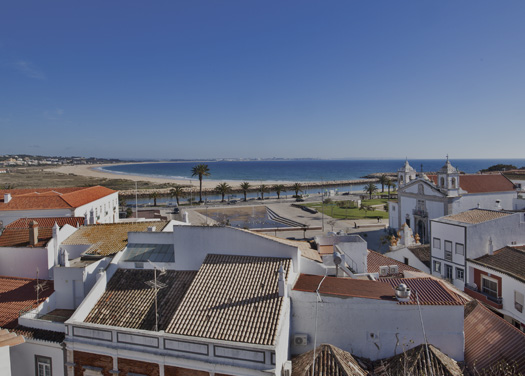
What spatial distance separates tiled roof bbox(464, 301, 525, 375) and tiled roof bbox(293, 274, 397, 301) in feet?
10.9

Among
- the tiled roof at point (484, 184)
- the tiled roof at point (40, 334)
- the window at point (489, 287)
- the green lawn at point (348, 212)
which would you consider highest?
the tiled roof at point (484, 184)

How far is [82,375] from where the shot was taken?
12.5m

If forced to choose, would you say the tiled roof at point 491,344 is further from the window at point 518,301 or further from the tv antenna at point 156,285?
the tv antenna at point 156,285

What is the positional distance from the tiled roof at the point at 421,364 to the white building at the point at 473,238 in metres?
13.1

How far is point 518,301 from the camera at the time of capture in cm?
1825

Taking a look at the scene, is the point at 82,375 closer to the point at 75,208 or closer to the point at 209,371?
the point at 209,371

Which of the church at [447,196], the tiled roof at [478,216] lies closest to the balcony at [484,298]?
the tiled roof at [478,216]

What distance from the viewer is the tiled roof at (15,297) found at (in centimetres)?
1479

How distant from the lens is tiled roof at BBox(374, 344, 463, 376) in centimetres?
1123

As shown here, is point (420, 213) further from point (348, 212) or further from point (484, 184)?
point (348, 212)

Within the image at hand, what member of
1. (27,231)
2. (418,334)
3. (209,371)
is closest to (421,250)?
(418,334)

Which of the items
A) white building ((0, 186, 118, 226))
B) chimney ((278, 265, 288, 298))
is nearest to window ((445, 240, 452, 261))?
chimney ((278, 265, 288, 298))

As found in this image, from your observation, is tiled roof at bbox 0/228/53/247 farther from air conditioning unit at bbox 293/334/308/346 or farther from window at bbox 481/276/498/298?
window at bbox 481/276/498/298

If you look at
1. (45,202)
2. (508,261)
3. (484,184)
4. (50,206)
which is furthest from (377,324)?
(484,184)
